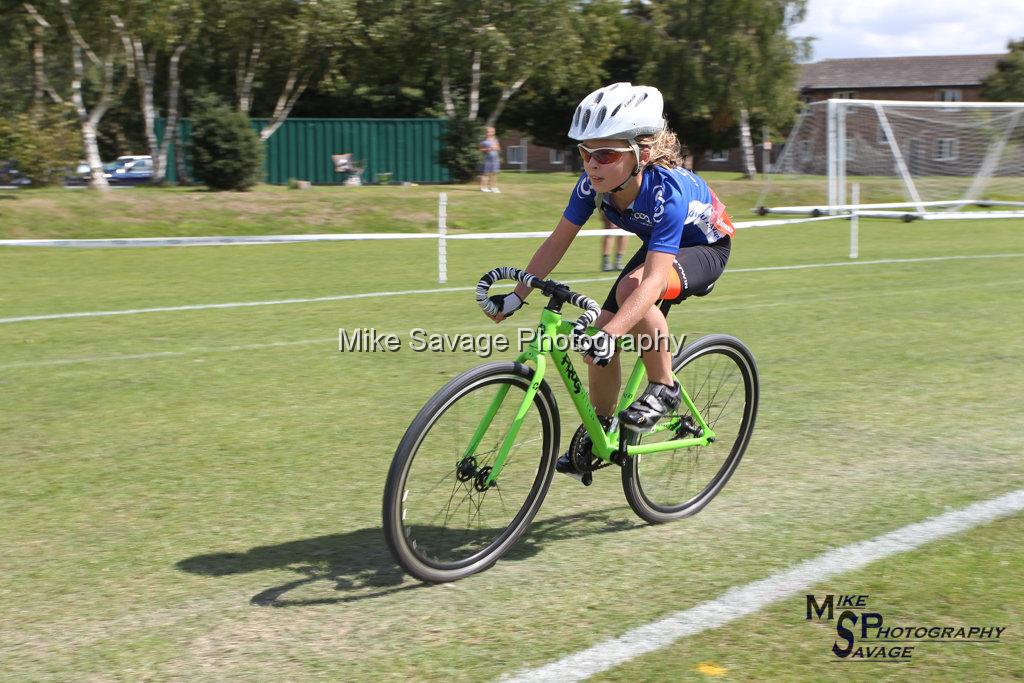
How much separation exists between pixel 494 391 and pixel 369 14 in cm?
3908

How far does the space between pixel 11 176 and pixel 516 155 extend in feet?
176

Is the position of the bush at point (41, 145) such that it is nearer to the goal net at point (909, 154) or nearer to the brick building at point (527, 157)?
the goal net at point (909, 154)

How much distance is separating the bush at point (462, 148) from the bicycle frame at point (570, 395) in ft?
112

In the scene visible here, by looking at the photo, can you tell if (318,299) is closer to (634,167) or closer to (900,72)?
(634,167)

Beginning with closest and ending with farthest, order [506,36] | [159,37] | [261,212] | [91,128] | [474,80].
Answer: [261,212] < [159,37] < [91,128] < [506,36] < [474,80]

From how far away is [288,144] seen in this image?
43.6m

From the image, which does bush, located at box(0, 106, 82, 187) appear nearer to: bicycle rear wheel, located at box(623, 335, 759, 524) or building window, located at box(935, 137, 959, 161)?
building window, located at box(935, 137, 959, 161)

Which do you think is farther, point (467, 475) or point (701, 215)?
point (701, 215)

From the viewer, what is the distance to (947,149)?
34.5 metres

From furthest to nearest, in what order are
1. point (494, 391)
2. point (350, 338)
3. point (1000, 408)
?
1. point (350, 338)
2. point (1000, 408)
3. point (494, 391)

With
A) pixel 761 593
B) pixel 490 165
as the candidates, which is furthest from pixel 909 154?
pixel 761 593

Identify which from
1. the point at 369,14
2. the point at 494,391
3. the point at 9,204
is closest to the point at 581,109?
the point at 494,391

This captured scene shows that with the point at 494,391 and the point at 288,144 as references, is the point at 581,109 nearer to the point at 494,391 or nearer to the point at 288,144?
the point at 494,391

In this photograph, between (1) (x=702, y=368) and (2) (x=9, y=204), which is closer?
(1) (x=702, y=368)
